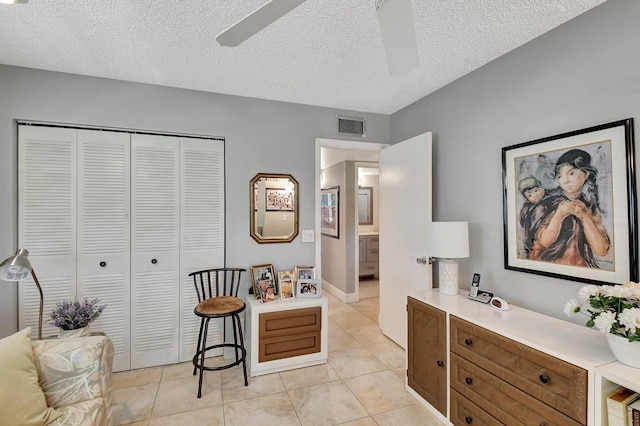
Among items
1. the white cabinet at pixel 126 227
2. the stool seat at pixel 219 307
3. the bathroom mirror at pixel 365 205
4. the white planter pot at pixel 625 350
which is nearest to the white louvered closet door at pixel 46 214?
the white cabinet at pixel 126 227

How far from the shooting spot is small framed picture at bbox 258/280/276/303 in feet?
8.98

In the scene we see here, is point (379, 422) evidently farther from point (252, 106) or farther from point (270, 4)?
point (252, 106)

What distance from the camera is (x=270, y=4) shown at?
0.96 meters

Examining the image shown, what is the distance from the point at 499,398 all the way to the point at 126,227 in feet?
9.79

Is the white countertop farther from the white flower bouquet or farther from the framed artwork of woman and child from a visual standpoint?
the framed artwork of woman and child

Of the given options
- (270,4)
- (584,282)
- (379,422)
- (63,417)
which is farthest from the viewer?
(379,422)

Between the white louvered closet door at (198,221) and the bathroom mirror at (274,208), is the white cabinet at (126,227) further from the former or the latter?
the bathroom mirror at (274,208)

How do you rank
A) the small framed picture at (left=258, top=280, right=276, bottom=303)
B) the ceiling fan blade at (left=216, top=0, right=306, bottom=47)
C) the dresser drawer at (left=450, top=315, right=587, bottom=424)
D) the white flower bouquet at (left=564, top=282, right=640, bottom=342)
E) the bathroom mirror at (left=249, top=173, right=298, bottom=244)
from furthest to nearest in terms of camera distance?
the bathroom mirror at (left=249, top=173, right=298, bottom=244)
the small framed picture at (left=258, top=280, right=276, bottom=303)
the dresser drawer at (left=450, top=315, right=587, bottom=424)
the white flower bouquet at (left=564, top=282, right=640, bottom=342)
the ceiling fan blade at (left=216, top=0, right=306, bottom=47)

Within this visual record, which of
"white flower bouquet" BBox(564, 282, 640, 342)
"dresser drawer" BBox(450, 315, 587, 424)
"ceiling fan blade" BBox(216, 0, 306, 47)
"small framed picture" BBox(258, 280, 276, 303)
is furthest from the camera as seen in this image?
"small framed picture" BBox(258, 280, 276, 303)

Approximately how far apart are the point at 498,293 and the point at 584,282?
1.97ft

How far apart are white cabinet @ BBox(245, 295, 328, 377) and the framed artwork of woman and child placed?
1.63 meters

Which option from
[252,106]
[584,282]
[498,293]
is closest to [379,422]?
[498,293]

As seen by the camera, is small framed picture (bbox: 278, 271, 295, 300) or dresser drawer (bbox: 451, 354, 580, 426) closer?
dresser drawer (bbox: 451, 354, 580, 426)

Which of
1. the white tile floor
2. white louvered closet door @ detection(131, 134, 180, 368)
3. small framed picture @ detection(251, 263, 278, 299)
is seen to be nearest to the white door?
the white tile floor
